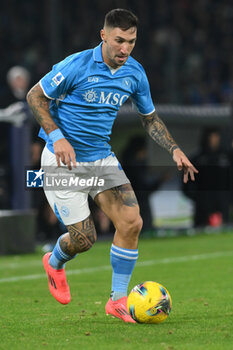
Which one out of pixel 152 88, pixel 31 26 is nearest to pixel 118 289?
pixel 152 88

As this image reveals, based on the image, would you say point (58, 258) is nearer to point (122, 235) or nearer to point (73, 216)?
point (73, 216)

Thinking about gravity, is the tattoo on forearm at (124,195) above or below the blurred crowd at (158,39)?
above

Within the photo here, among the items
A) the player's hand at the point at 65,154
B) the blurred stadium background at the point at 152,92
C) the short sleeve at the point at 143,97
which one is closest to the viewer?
the player's hand at the point at 65,154

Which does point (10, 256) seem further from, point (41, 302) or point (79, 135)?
point (79, 135)

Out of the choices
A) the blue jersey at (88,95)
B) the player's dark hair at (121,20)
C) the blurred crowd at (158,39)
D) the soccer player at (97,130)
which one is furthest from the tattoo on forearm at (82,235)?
the blurred crowd at (158,39)

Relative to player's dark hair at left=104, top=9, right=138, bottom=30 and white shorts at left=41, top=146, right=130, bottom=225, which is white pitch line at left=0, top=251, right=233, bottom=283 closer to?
white shorts at left=41, top=146, right=130, bottom=225

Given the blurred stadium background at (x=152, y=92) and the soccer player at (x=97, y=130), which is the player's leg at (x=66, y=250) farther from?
the blurred stadium background at (x=152, y=92)

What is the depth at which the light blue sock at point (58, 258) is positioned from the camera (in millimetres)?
6371

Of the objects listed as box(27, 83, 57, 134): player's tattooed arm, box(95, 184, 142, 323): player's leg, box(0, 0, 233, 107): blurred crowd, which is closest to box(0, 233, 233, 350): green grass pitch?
box(95, 184, 142, 323): player's leg

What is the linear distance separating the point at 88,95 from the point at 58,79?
27 centimetres

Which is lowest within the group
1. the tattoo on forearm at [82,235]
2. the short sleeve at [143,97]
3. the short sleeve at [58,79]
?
the tattoo on forearm at [82,235]

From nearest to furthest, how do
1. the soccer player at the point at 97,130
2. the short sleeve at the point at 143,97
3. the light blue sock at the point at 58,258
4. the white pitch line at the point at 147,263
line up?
the soccer player at the point at 97,130 → the short sleeve at the point at 143,97 → the light blue sock at the point at 58,258 → the white pitch line at the point at 147,263

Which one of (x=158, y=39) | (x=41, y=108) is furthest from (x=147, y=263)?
(x=158, y=39)

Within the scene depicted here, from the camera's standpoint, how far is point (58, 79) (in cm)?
589
